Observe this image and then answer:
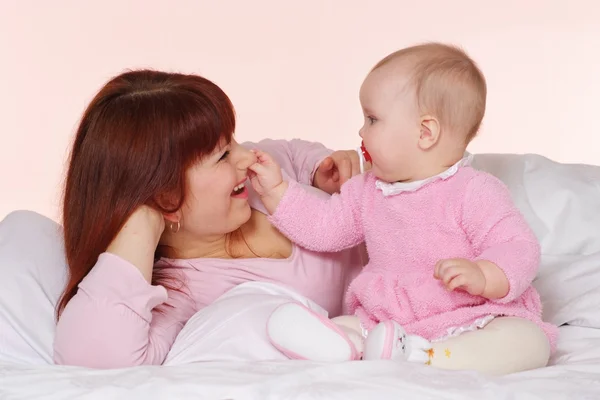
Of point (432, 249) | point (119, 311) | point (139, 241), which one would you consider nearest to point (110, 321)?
point (119, 311)

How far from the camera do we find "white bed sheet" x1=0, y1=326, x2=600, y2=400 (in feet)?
5.21

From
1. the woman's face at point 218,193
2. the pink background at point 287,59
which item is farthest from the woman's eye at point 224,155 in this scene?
the pink background at point 287,59

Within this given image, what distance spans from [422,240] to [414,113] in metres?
0.25

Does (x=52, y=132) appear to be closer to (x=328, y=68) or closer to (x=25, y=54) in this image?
(x=25, y=54)

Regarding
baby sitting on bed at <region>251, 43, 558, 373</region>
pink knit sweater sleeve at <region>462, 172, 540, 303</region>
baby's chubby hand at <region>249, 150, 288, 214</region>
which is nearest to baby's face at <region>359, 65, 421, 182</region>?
baby sitting on bed at <region>251, 43, 558, 373</region>

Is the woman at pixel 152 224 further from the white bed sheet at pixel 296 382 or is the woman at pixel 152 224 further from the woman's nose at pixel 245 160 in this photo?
the white bed sheet at pixel 296 382

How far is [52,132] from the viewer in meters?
4.13

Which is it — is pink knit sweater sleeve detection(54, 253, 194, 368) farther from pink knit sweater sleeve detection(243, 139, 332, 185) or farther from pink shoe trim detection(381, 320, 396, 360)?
pink knit sweater sleeve detection(243, 139, 332, 185)

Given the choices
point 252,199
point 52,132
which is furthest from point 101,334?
point 52,132

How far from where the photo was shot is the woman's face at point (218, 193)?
200cm

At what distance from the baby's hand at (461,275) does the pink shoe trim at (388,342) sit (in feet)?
0.41

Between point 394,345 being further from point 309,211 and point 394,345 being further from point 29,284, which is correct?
point 29,284

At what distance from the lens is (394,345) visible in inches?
68.4

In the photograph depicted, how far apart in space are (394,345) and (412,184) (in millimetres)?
359
